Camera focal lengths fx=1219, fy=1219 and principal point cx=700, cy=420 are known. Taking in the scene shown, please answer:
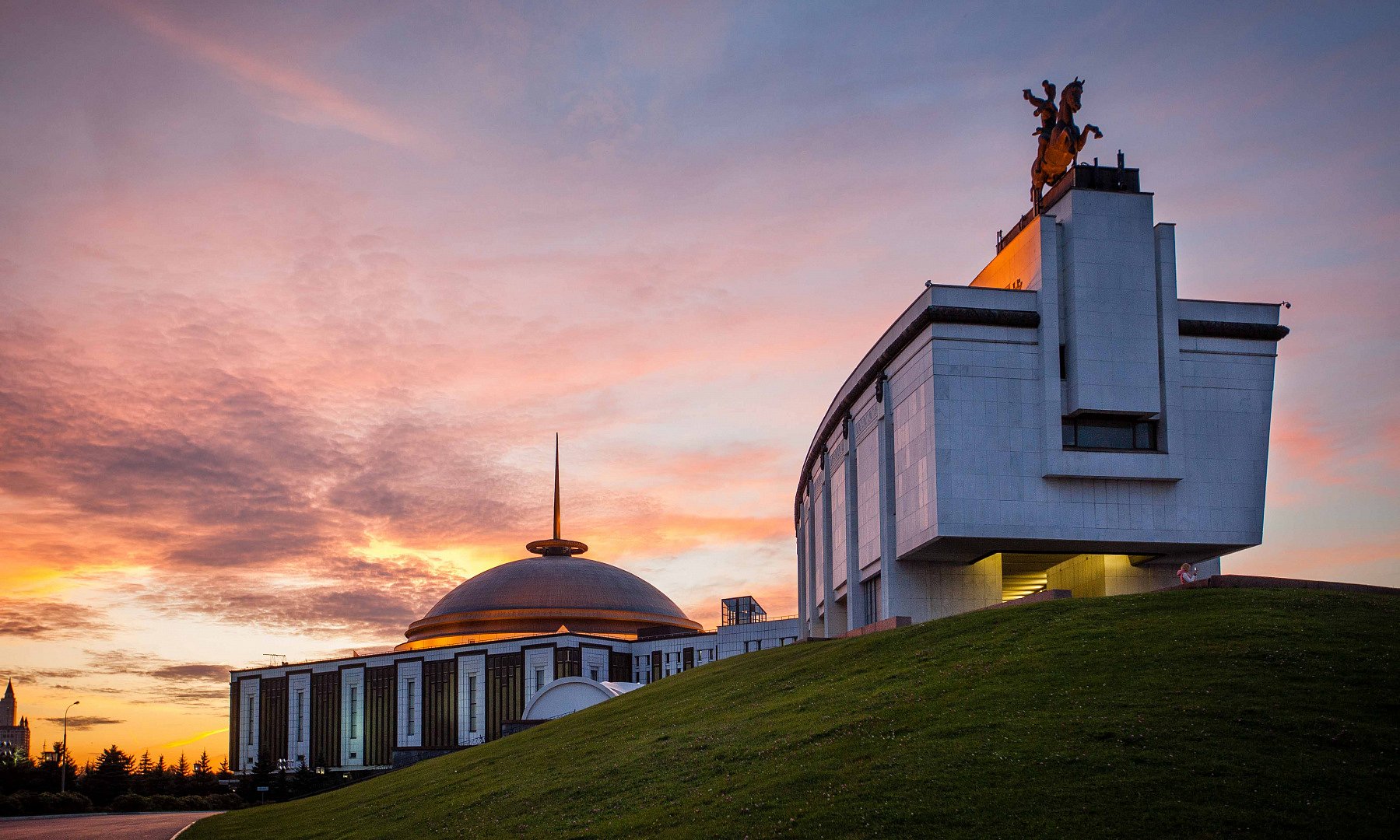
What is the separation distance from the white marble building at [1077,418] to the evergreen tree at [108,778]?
52.1m

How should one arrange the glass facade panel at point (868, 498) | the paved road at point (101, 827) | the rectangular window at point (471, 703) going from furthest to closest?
the rectangular window at point (471, 703) → the glass facade panel at point (868, 498) → the paved road at point (101, 827)

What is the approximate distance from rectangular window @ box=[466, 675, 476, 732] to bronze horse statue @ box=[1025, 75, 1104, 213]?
74.1 metres

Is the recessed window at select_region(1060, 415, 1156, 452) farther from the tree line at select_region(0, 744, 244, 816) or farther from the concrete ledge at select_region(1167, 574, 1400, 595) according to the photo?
the tree line at select_region(0, 744, 244, 816)

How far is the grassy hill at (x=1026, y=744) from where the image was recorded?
19.5 metres

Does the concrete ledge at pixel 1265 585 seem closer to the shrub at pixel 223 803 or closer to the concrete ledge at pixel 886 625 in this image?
the concrete ledge at pixel 886 625

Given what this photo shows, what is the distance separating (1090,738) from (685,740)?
1143 cm

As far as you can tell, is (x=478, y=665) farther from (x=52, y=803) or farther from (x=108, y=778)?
(x=52, y=803)

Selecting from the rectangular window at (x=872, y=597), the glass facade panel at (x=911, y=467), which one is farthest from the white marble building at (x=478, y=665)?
the glass facade panel at (x=911, y=467)

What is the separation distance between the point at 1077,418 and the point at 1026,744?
31.3m

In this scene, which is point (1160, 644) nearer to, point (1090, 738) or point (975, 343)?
point (1090, 738)

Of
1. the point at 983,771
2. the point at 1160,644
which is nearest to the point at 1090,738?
the point at 983,771

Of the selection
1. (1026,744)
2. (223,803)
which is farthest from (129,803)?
(1026,744)

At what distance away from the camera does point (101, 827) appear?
50.3 metres

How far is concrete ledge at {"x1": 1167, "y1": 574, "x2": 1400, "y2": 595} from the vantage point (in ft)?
116
